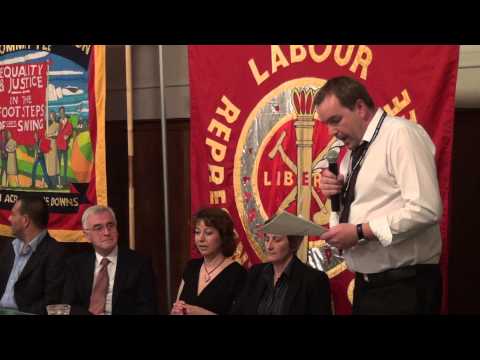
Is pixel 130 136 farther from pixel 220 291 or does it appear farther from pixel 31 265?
pixel 220 291

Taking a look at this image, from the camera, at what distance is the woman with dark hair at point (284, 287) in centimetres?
289

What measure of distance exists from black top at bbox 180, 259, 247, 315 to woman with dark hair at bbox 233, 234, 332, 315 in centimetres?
7

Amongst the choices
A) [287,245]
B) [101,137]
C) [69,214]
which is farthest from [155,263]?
[287,245]

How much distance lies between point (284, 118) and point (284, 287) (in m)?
1.06

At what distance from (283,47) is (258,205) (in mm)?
899

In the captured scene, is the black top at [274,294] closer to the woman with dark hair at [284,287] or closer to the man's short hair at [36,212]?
the woman with dark hair at [284,287]

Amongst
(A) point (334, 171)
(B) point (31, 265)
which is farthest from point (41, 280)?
(A) point (334, 171)

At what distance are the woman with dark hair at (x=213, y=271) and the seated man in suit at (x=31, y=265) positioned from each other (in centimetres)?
68

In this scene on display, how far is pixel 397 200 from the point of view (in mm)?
2219

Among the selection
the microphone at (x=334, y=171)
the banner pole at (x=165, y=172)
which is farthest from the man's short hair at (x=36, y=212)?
the microphone at (x=334, y=171)

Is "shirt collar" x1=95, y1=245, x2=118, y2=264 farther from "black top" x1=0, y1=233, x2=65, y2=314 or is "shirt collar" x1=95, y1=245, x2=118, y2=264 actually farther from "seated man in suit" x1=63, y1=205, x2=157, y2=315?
"black top" x1=0, y1=233, x2=65, y2=314

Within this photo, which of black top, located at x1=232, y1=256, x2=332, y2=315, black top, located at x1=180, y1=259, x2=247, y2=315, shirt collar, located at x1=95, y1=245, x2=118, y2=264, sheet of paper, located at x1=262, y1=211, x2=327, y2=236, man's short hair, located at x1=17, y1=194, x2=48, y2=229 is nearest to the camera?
sheet of paper, located at x1=262, y1=211, x2=327, y2=236

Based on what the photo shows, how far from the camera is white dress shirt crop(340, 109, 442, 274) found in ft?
6.88

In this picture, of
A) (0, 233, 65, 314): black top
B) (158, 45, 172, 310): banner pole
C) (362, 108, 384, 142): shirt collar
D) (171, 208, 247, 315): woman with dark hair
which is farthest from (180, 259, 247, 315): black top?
(362, 108, 384, 142): shirt collar
